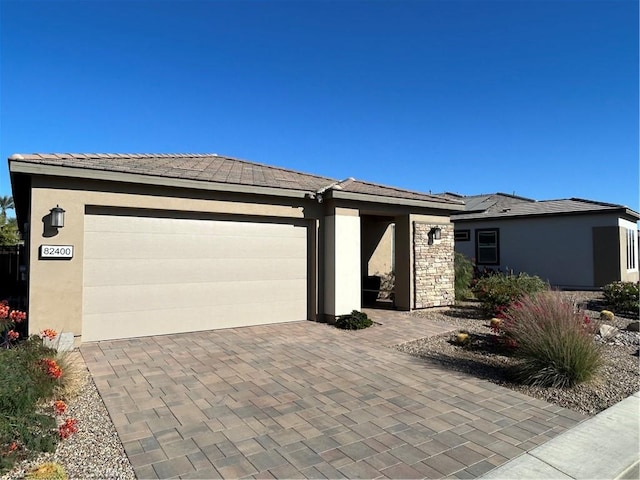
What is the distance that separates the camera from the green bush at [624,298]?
39.4 ft

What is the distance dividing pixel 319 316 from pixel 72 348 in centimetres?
545

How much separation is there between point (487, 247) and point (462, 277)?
7.39 m

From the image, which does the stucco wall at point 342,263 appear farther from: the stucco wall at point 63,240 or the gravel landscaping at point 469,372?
the stucco wall at point 63,240

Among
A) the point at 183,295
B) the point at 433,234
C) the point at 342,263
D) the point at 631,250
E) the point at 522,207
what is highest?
the point at 522,207

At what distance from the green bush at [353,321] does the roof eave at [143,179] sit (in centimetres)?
318

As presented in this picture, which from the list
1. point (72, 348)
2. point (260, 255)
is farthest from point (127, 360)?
point (260, 255)

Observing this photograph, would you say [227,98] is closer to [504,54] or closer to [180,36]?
[180,36]

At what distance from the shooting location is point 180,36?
410 inches

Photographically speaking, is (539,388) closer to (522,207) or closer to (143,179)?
(143,179)

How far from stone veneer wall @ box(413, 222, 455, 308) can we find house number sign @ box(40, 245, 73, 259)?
8710mm

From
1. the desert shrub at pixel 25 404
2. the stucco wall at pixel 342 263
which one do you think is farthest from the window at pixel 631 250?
the desert shrub at pixel 25 404

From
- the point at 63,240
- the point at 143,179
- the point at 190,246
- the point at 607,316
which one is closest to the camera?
the point at 63,240

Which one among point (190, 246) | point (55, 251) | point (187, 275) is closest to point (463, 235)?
point (190, 246)

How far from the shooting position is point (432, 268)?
40.3ft
